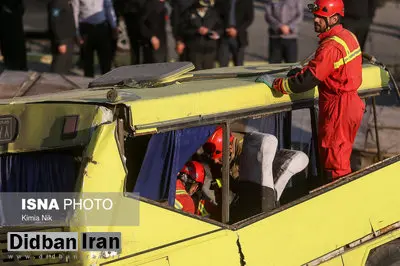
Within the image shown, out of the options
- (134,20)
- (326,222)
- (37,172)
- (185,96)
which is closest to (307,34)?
(134,20)

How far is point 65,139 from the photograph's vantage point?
5.50 m

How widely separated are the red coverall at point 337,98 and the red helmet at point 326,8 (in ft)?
0.61

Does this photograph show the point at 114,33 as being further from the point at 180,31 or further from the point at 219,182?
the point at 219,182

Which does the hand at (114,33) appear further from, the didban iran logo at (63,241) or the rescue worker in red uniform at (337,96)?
the didban iran logo at (63,241)

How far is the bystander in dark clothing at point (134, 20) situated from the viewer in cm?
1336

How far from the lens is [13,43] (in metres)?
14.4

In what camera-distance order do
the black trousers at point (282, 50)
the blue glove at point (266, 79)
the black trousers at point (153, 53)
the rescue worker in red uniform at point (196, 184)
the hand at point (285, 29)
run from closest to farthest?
the blue glove at point (266, 79) < the rescue worker in red uniform at point (196, 184) < the black trousers at point (153, 53) < the hand at point (285, 29) < the black trousers at point (282, 50)

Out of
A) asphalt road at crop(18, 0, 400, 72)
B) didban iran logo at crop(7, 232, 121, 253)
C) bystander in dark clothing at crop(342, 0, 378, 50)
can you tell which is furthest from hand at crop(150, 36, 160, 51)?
didban iran logo at crop(7, 232, 121, 253)

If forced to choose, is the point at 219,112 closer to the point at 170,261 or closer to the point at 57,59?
the point at 170,261

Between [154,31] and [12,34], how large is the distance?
234 cm

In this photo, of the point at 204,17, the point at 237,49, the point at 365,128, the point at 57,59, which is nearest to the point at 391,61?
the point at 237,49

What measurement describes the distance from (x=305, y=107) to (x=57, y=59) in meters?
7.51

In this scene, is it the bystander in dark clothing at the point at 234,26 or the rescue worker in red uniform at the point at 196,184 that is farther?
the bystander in dark clothing at the point at 234,26

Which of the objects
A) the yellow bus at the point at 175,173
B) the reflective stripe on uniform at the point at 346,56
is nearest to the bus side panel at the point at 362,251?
the yellow bus at the point at 175,173
